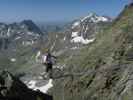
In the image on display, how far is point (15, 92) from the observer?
43.9m

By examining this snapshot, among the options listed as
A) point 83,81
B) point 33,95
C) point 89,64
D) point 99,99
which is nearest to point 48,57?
point 33,95

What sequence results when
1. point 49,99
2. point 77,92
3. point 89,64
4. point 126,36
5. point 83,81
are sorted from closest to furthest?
point 49,99 < point 83,81 < point 77,92 < point 126,36 < point 89,64

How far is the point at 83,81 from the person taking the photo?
→ 153625 mm

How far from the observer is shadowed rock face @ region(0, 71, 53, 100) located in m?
43.3

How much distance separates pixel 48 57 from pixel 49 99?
274 inches

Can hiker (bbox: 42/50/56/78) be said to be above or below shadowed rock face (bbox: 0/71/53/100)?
above

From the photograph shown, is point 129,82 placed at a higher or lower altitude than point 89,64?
higher

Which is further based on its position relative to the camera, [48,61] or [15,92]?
[48,61]

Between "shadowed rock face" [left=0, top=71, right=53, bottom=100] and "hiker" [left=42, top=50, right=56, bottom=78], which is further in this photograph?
"shadowed rock face" [left=0, top=71, right=53, bottom=100]

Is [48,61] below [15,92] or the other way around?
the other way around

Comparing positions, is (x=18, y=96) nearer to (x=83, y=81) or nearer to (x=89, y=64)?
(x=83, y=81)

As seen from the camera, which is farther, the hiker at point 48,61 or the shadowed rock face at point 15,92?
the shadowed rock face at point 15,92

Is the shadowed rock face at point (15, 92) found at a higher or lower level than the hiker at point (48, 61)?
lower

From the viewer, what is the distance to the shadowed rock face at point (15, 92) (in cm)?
4328
